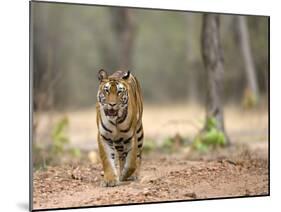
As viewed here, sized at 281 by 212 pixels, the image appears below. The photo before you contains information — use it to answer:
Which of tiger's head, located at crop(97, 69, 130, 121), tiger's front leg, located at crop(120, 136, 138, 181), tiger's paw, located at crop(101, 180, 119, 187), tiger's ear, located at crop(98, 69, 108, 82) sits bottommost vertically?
tiger's paw, located at crop(101, 180, 119, 187)

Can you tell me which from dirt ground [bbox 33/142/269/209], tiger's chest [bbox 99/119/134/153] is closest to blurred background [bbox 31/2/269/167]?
dirt ground [bbox 33/142/269/209]

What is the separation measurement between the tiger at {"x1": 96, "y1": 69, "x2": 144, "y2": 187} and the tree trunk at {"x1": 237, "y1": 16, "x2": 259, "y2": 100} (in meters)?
1.55

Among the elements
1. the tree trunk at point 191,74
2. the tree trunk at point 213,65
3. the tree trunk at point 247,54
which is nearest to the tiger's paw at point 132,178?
the tree trunk at point 213,65

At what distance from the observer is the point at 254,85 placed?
6461mm

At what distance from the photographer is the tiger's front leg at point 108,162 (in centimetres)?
509

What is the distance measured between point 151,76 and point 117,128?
127cm

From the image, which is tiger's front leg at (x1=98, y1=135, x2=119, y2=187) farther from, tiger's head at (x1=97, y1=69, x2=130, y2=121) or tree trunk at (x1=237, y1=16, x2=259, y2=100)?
tree trunk at (x1=237, y1=16, x2=259, y2=100)

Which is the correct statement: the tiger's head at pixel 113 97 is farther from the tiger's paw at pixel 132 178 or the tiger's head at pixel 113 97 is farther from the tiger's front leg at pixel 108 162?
the tiger's paw at pixel 132 178

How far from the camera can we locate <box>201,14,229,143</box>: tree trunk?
6090mm

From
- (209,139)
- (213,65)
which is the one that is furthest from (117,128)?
(213,65)

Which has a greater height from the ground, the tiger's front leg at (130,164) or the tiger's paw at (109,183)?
the tiger's front leg at (130,164)

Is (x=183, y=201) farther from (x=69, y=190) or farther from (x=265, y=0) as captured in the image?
Answer: (x=265, y=0)

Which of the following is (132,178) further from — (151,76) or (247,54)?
(247,54)

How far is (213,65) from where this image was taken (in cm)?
613
